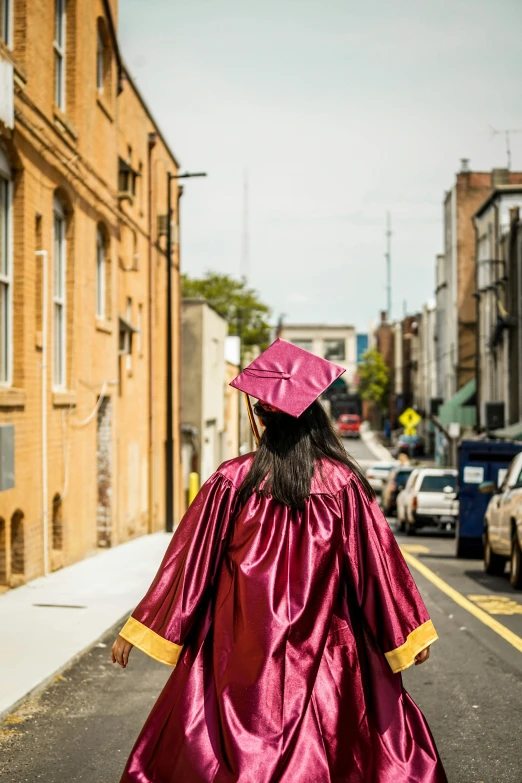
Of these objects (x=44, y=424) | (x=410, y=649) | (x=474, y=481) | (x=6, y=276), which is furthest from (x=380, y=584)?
(x=474, y=481)

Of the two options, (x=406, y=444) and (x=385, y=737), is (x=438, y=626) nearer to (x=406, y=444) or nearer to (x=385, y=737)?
(x=385, y=737)

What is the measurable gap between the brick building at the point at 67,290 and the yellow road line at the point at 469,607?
5148mm

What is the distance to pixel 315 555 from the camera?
3.99m

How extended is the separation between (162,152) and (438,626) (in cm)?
2099

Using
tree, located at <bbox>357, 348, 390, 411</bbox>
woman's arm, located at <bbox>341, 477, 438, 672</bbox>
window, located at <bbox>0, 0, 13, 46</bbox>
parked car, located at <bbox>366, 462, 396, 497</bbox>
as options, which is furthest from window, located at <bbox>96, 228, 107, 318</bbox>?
tree, located at <bbox>357, 348, 390, 411</bbox>

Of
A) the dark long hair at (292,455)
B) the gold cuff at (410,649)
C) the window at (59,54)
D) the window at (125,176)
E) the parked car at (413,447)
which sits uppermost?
the window at (59,54)

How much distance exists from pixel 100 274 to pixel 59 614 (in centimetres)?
971

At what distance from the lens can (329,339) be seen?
121 meters

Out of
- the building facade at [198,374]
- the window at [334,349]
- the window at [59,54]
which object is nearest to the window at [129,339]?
the window at [59,54]

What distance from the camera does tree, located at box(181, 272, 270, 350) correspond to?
238ft

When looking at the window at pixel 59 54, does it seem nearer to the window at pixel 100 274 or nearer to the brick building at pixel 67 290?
the brick building at pixel 67 290

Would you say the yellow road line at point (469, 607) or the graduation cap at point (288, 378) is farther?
the yellow road line at point (469, 607)

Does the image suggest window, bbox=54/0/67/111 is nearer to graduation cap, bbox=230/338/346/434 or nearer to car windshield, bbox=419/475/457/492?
graduation cap, bbox=230/338/346/434

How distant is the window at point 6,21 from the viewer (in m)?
12.8
